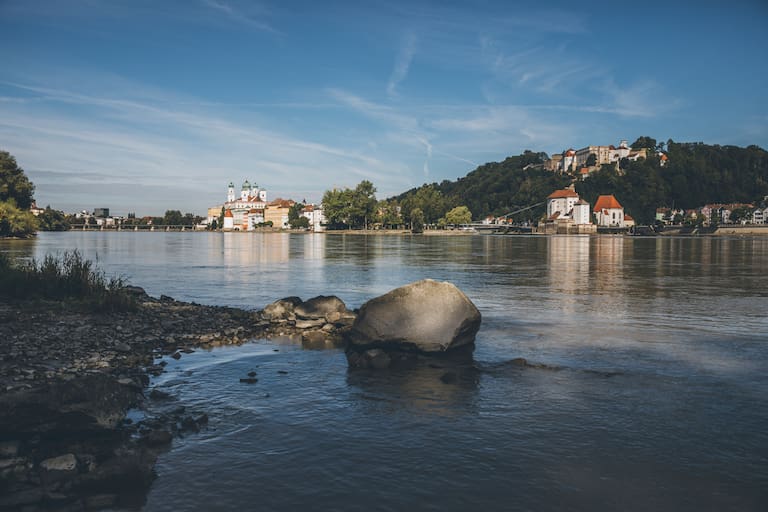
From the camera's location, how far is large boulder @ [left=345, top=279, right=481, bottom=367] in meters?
16.6

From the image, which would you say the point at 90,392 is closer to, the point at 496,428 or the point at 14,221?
the point at 496,428

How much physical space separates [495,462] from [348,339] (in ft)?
30.0

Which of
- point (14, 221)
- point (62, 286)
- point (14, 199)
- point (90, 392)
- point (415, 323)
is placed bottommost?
point (90, 392)

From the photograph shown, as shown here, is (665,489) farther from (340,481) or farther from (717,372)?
(717,372)

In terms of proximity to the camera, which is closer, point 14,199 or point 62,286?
point 62,286

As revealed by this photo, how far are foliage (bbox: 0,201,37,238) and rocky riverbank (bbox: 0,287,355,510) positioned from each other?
10244 centimetres

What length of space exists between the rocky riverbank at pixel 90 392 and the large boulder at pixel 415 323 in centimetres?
241

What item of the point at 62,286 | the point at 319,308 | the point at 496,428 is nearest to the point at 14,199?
the point at 62,286

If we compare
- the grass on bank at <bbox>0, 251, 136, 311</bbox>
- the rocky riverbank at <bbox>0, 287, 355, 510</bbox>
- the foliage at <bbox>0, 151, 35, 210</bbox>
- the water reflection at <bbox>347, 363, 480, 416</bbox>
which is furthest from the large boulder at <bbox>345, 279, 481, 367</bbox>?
the foliage at <bbox>0, 151, 35, 210</bbox>

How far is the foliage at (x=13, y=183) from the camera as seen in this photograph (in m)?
112

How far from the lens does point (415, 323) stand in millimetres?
16734

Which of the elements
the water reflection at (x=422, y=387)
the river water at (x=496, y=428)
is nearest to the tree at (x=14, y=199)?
the river water at (x=496, y=428)

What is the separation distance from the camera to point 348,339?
59.6 feet

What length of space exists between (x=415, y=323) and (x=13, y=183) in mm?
123445
